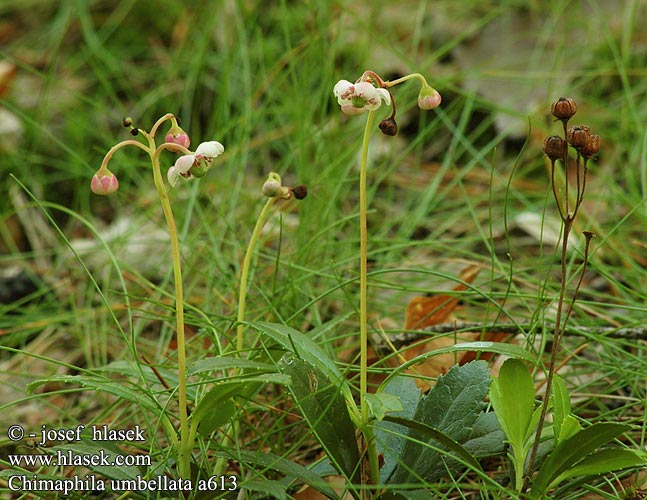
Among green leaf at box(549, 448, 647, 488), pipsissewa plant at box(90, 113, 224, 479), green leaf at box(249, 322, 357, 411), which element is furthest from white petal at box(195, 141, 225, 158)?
green leaf at box(549, 448, 647, 488)

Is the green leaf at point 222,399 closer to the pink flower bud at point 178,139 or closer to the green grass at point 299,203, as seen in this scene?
the green grass at point 299,203

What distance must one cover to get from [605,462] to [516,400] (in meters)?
0.12

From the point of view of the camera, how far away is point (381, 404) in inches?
33.1

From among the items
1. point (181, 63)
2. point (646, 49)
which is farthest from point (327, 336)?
point (646, 49)

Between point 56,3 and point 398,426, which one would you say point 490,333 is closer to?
point 398,426

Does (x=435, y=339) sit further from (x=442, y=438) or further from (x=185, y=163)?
(x=185, y=163)

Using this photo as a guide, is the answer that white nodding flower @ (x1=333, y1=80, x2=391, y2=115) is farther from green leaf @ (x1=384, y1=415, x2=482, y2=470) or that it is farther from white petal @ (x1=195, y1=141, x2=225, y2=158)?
green leaf @ (x1=384, y1=415, x2=482, y2=470)

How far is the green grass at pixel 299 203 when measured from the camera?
126 centimetres

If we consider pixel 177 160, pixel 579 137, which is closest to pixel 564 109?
pixel 579 137

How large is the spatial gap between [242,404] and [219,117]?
1053mm

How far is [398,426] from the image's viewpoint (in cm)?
98

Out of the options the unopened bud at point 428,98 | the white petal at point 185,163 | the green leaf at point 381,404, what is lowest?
the green leaf at point 381,404

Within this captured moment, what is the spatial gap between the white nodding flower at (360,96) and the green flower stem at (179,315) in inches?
8.3

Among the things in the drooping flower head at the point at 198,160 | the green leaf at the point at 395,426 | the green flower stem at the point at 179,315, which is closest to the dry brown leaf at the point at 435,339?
the green leaf at the point at 395,426
